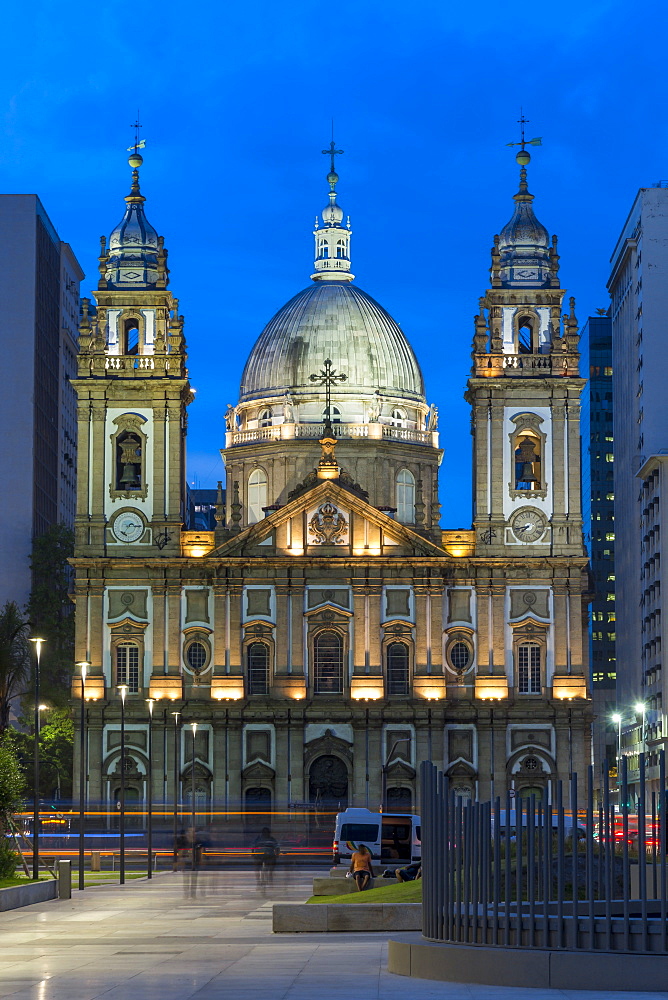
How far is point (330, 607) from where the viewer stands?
84688 millimetres

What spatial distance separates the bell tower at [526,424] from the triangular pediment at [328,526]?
3796mm

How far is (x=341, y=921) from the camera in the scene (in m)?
34.8

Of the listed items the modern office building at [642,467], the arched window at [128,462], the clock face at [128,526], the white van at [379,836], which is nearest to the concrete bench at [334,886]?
the white van at [379,836]

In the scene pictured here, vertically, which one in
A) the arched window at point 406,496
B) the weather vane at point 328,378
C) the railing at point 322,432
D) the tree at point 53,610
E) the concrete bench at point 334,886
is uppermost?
the weather vane at point 328,378

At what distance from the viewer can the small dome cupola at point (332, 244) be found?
4250 inches

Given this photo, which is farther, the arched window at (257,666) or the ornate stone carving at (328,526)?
the ornate stone carving at (328,526)

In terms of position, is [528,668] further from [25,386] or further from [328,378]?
[25,386]

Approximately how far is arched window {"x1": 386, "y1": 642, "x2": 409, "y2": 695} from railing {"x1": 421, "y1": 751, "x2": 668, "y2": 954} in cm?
5708

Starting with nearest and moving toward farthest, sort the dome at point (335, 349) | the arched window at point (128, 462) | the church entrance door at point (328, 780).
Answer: the church entrance door at point (328, 780), the arched window at point (128, 462), the dome at point (335, 349)

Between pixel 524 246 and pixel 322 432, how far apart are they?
1462cm

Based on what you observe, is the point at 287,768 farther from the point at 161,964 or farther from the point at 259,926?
the point at 161,964

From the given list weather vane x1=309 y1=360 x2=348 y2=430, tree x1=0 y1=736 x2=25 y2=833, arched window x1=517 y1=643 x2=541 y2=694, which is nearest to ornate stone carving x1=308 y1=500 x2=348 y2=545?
weather vane x1=309 y1=360 x2=348 y2=430

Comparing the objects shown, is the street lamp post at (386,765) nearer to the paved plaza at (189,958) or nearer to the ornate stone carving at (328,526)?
the ornate stone carving at (328,526)

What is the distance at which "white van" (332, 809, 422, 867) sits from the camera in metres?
56.7
